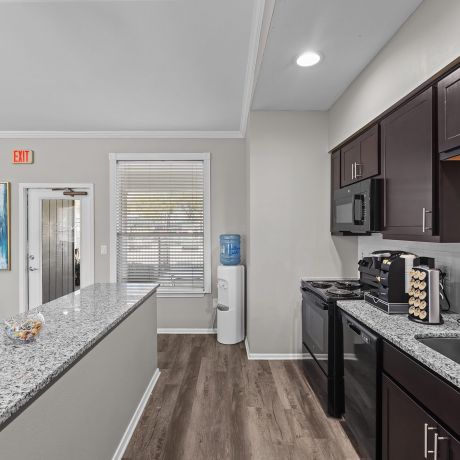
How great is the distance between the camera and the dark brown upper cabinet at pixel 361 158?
2.27 m

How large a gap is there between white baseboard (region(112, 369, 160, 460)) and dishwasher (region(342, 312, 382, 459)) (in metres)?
1.41

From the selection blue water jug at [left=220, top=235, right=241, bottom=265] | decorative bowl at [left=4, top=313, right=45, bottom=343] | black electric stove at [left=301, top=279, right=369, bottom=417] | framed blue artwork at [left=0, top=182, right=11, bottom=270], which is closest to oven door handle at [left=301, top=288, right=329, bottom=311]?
black electric stove at [left=301, top=279, right=369, bottom=417]

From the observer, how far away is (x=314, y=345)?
267 cm

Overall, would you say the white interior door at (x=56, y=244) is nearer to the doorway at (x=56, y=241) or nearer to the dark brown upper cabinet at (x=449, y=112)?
the doorway at (x=56, y=241)

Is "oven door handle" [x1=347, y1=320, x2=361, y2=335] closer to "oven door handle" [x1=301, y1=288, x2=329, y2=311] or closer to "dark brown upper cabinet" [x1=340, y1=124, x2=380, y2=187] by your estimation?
"oven door handle" [x1=301, y1=288, x2=329, y2=311]

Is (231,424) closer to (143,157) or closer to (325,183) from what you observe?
(325,183)

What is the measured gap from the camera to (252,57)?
2.48 meters

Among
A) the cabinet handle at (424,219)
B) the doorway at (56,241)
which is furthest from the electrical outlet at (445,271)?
the doorway at (56,241)

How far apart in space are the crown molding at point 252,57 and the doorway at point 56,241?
238 cm

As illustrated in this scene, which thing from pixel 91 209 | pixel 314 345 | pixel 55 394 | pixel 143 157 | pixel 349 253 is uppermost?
pixel 143 157

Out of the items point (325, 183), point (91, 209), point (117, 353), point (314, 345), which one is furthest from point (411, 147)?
point (91, 209)

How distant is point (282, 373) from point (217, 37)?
2.86 m

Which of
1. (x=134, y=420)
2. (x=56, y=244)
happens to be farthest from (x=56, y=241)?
(x=134, y=420)

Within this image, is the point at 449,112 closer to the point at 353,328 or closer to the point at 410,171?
the point at 410,171
